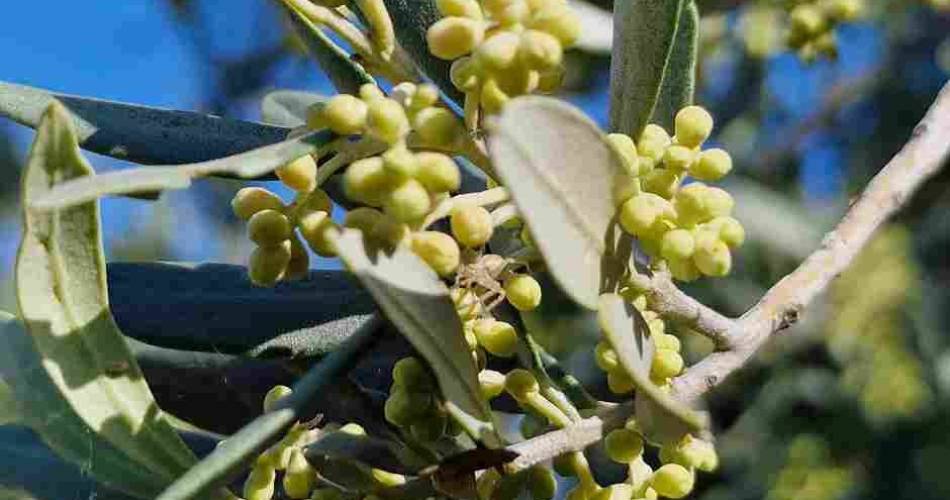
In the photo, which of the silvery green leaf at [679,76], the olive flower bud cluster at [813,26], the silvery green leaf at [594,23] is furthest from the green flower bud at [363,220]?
the olive flower bud cluster at [813,26]

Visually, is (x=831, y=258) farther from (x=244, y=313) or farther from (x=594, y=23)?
(x=594, y=23)

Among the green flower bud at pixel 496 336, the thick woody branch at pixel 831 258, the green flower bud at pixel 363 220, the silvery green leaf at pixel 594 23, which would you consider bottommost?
the silvery green leaf at pixel 594 23

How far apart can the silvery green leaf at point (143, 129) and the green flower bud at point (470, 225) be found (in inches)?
9.5

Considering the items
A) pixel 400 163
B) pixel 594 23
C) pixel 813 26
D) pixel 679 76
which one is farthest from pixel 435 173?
pixel 813 26

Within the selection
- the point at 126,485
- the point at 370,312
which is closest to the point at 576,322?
the point at 370,312

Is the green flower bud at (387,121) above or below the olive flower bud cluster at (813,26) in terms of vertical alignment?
above

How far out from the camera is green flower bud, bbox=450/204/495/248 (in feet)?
2.41

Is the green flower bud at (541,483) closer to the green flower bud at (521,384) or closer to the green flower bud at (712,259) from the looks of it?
the green flower bud at (521,384)

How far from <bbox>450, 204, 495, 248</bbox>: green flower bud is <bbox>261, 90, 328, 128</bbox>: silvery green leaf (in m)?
0.42

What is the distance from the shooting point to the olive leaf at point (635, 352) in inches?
27.3

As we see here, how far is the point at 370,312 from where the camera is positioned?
0.97m

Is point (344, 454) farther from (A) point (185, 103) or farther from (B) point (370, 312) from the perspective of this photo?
(A) point (185, 103)

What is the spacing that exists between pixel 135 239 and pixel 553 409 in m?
3.89

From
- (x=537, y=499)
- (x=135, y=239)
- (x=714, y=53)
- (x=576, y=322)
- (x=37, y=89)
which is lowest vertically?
(x=135, y=239)
